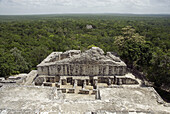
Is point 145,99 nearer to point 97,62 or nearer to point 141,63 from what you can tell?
point 97,62

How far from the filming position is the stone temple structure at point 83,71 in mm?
15211

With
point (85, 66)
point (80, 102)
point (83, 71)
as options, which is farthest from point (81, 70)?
point (80, 102)

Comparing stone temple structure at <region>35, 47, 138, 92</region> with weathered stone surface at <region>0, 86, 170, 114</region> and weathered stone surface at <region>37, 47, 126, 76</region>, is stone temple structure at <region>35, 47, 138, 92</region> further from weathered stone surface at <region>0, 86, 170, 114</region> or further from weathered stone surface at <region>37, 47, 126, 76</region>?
weathered stone surface at <region>0, 86, 170, 114</region>

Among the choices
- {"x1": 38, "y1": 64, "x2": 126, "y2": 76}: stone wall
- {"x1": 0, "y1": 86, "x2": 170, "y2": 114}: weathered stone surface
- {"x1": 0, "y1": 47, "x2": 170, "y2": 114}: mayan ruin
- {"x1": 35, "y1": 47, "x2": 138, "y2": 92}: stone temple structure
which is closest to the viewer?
{"x1": 0, "y1": 86, "x2": 170, "y2": 114}: weathered stone surface

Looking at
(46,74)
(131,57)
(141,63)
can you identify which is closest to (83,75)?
(46,74)

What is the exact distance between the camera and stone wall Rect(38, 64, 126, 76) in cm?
1550

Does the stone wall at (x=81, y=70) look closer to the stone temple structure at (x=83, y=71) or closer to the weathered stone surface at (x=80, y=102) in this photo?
the stone temple structure at (x=83, y=71)

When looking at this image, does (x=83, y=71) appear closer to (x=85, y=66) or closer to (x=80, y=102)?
(x=85, y=66)

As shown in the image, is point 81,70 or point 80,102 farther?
point 81,70

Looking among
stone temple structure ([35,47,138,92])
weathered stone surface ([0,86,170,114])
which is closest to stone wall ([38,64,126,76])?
stone temple structure ([35,47,138,92])

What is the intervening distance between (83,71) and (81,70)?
Result: 11.4 inches

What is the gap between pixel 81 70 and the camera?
15.7 meters

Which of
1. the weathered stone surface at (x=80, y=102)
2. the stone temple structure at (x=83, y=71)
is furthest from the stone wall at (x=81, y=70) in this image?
the weathered stone surface at (x=80, y=102)

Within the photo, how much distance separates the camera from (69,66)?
15555 millimetres
